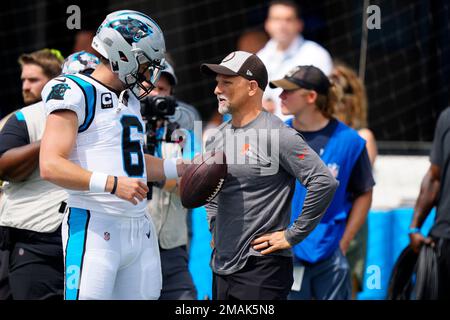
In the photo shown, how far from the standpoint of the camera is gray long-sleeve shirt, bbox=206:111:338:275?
4.25 m

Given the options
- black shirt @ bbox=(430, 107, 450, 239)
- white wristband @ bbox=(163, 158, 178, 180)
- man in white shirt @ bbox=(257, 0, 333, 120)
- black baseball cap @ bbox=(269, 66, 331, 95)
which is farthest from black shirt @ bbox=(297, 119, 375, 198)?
man in white shirt @ bbox=(257, 0, 333, 120)

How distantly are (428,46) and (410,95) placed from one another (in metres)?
0.49

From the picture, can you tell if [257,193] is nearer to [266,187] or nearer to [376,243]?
[266,187]

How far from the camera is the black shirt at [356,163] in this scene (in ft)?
17.6

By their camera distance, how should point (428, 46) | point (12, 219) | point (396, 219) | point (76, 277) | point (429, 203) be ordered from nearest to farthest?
point (76, 277) → point (12, 219) → point (429, 203) → point (396, 219) → point (428, 46)

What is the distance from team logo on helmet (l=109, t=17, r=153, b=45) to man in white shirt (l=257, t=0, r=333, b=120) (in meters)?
3.07

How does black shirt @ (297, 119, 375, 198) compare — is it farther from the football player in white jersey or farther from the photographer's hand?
the photographer's hand

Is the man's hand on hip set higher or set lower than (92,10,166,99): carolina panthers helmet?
lower

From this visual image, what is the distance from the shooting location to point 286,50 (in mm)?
7488

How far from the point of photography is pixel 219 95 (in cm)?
436

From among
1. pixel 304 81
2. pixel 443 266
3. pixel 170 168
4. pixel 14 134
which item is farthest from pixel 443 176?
pixel 14 134

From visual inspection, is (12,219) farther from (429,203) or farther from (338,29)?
(338,29)

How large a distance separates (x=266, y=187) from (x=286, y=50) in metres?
3.37
